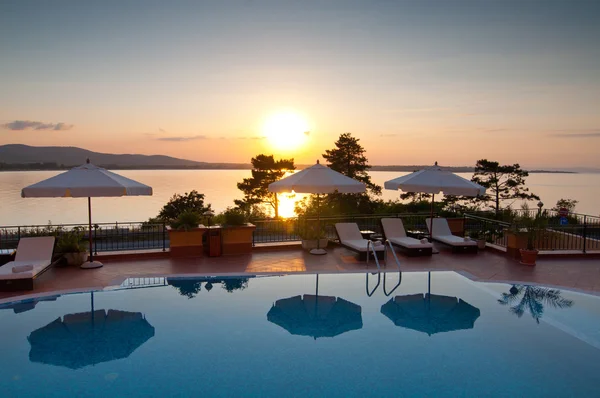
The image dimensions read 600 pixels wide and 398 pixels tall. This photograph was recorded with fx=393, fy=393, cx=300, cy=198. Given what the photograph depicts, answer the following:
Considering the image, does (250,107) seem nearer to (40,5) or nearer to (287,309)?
(40,5)

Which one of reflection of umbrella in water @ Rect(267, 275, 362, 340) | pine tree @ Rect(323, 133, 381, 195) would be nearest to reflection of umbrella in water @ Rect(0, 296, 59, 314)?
reflection of umbrella in water @ Rect(267, 275, 362, 340)

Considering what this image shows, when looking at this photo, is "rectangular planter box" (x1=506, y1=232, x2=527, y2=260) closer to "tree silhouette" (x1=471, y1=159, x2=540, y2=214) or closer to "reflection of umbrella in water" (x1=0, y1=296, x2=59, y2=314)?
"reflection of umbrella in water" (x1=0, y1=296, x2=59, y2=314)

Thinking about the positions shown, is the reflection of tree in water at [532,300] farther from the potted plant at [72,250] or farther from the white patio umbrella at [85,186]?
the potted plant at [72,250]

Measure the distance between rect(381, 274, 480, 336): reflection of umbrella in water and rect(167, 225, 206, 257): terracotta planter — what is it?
5416 millimetres

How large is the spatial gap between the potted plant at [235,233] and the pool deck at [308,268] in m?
0.33

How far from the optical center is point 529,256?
10047 millimetres

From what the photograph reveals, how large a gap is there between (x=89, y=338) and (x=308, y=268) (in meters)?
4.96

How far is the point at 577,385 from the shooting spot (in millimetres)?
5070

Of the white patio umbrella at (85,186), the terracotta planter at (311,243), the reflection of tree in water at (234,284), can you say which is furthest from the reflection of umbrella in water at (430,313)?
the white patio umbrella at (85,186)

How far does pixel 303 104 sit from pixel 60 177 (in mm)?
16681

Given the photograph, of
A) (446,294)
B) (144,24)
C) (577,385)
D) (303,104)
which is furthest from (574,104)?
(144,24)

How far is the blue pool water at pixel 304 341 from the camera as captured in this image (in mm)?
5086

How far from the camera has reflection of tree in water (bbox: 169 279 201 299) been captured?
8383mm

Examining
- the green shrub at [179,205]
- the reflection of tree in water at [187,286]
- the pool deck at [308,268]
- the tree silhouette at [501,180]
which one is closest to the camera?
the reflection of tree in water at [187,286]
